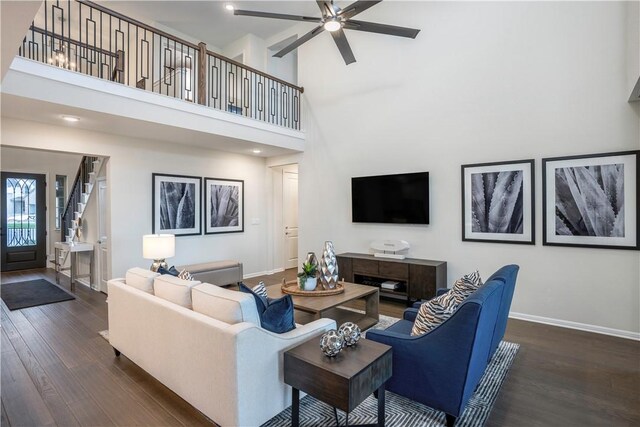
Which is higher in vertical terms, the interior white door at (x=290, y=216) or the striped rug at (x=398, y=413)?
the interior white door at (x=290, y=216)

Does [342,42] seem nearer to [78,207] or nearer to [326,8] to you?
[326,8]

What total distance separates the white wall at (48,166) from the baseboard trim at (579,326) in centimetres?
912

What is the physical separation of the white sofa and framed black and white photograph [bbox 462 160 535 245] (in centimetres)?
291

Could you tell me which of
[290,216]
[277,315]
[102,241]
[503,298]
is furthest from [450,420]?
[290,216]

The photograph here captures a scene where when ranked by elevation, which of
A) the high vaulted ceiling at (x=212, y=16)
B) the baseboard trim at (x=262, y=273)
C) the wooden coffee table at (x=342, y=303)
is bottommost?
the baseboard trim at (x=262, y=273)

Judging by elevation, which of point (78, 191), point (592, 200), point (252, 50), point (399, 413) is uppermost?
point (252, 50)

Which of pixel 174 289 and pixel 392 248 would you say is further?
pixel 392 248

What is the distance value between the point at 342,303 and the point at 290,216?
4605 mm

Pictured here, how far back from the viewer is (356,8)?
3006 millimetres

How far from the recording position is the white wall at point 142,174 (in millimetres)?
4512

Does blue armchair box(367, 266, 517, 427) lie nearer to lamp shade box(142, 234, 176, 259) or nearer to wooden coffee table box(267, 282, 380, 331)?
wooden coffee table box(267, 282, 380, 331)

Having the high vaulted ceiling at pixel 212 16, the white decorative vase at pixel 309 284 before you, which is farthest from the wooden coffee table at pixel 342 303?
the high vaulted ceiling at pixel 212 16

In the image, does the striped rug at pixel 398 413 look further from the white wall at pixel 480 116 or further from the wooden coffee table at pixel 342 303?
the white wall at pixel 480 116

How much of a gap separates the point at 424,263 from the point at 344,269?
4.19 ft
